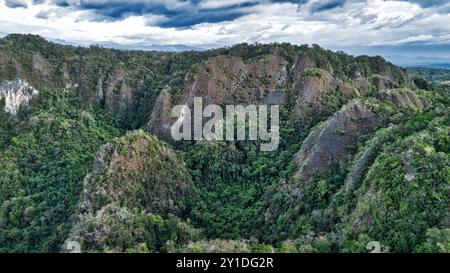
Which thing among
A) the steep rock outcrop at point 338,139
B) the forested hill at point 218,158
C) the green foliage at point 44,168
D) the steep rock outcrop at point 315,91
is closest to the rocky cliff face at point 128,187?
the forested hill at point 218,158

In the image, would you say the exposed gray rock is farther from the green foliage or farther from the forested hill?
the green foliage

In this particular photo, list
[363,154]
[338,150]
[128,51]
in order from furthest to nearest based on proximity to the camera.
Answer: [128,51]
[338,150]
[363,154]

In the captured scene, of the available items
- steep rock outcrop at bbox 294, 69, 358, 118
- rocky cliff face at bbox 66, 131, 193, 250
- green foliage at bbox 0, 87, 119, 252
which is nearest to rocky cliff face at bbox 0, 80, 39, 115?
green foliage at bbox 0, 87, 119, 252

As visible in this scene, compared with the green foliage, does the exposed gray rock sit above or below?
above

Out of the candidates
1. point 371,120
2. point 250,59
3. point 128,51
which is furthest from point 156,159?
point 128,51

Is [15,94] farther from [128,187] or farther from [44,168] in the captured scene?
[128,187]
